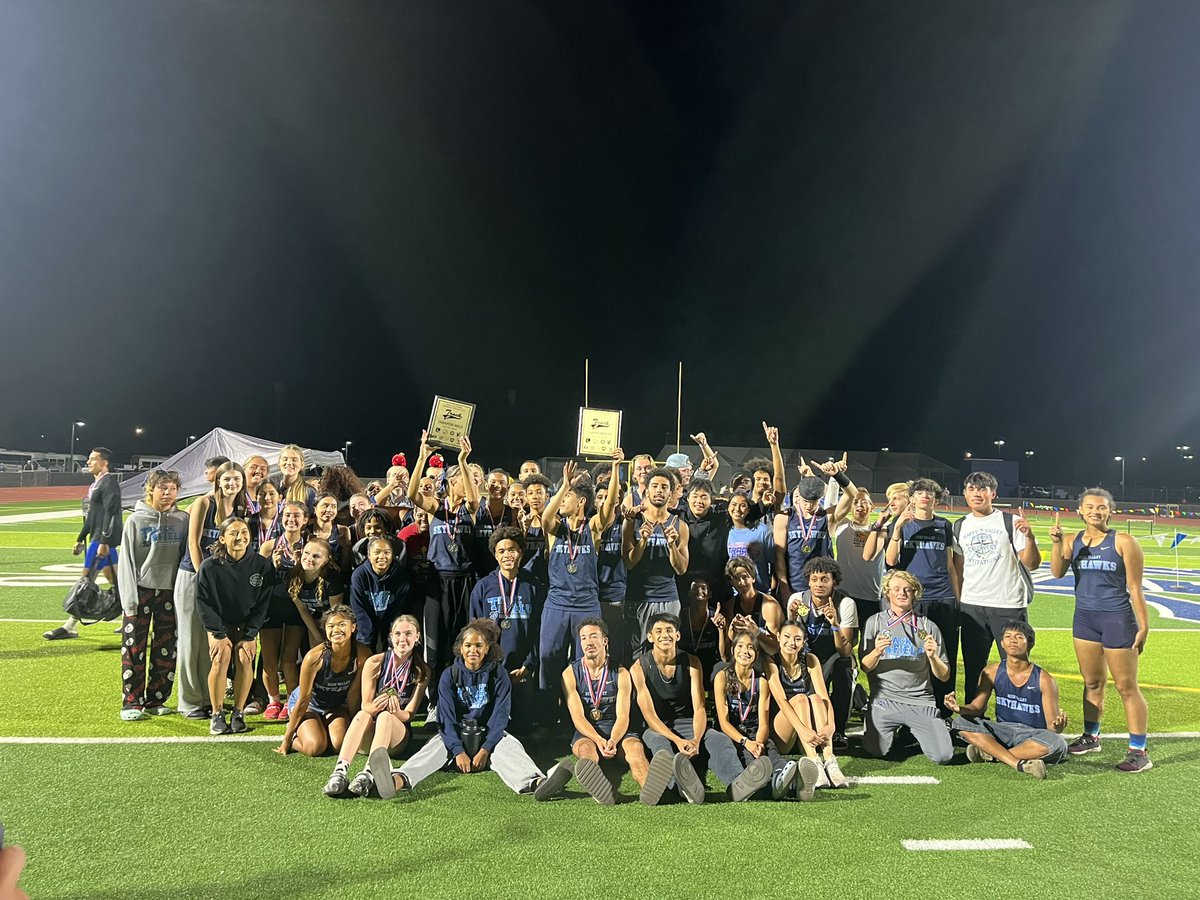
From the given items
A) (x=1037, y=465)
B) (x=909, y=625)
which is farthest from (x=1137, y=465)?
(x=909, y=625)


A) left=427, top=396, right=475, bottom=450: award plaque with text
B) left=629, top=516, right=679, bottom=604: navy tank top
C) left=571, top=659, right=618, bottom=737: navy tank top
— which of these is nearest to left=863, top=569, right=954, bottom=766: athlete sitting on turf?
left=629, top=516, right=679, bottom=604: navy tank top

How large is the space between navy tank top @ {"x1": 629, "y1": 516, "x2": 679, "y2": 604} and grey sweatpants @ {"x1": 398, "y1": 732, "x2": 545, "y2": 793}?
1.48 m

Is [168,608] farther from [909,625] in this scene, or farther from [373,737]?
[909,625]

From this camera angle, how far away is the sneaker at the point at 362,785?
165 inches

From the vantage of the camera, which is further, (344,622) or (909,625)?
(909,625)

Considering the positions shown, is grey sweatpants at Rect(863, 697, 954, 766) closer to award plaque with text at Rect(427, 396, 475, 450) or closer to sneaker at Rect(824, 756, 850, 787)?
sneaker at Rect(824, 756, 850, 787)

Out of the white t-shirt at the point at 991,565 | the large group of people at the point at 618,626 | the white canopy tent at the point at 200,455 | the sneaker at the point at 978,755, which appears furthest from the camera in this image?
the white canopy tent at the point at 200,455

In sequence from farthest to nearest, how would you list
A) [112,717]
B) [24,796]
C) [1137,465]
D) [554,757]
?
[1137,465]
[112,717]
[554,757]
[24,796]

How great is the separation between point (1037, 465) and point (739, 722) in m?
93.0

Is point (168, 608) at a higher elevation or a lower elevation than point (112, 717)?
higher

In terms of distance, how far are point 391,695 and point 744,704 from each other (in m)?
2.30

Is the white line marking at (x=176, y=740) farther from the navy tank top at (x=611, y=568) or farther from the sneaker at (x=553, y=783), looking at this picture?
the navy tank top at (x=611, y=568)

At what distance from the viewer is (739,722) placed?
4727 mm

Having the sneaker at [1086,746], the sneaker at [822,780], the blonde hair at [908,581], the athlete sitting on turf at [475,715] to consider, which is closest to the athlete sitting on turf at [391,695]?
the athlete sitting on turf at [475,715]
